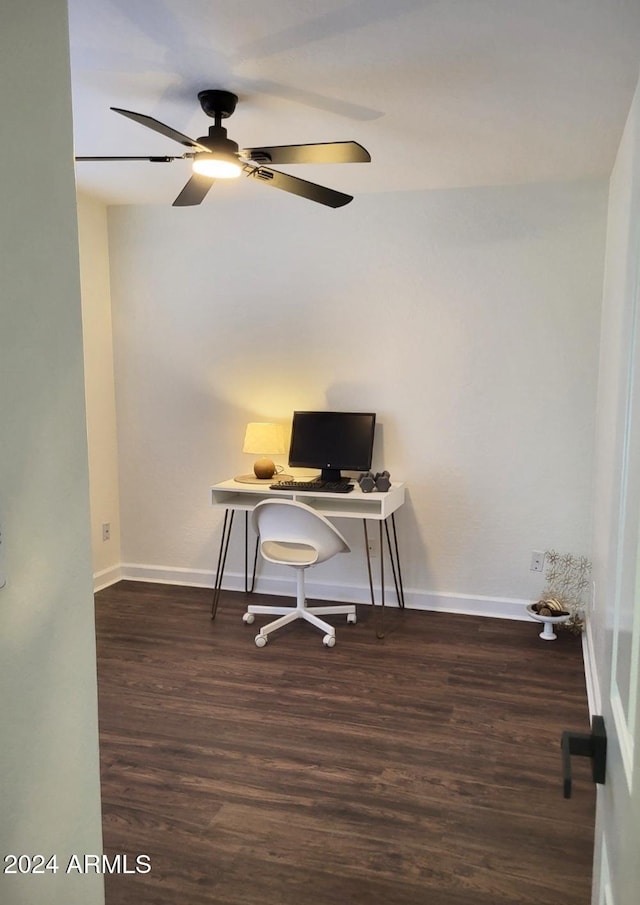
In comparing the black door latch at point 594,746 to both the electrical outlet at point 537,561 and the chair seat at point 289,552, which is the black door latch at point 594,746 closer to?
the chair seat at point 289,552

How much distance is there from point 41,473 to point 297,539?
8.64 ft

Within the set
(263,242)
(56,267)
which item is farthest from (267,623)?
(56,267)

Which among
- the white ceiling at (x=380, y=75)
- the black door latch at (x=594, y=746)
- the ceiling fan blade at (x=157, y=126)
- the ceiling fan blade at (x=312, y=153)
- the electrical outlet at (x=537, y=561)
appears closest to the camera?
the black door latch at (x=594, y=746)

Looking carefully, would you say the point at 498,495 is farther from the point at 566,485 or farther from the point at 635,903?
the point at 635,903

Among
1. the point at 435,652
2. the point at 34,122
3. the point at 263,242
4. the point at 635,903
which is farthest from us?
the point at 263,242

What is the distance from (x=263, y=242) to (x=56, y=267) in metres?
3.41

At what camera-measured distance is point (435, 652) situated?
3.70m

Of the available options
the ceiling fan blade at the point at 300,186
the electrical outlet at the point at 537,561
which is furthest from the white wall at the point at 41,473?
the electrical outlet at the point at 537,561

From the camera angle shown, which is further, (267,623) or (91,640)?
(267,623)

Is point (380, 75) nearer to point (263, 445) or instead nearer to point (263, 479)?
point (263, 445)

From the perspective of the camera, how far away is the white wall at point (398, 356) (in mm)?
3975

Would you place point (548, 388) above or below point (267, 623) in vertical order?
above

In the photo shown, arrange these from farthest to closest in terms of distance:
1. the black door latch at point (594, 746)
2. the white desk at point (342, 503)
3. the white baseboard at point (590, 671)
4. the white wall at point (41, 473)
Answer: the white desk at point (342, 503) → the white baseboard at point (590, 671) → the white wall at point (41, 473) → the black door latch at point (594, 746)

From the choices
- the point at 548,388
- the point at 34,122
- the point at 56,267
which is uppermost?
the point at 34,122
